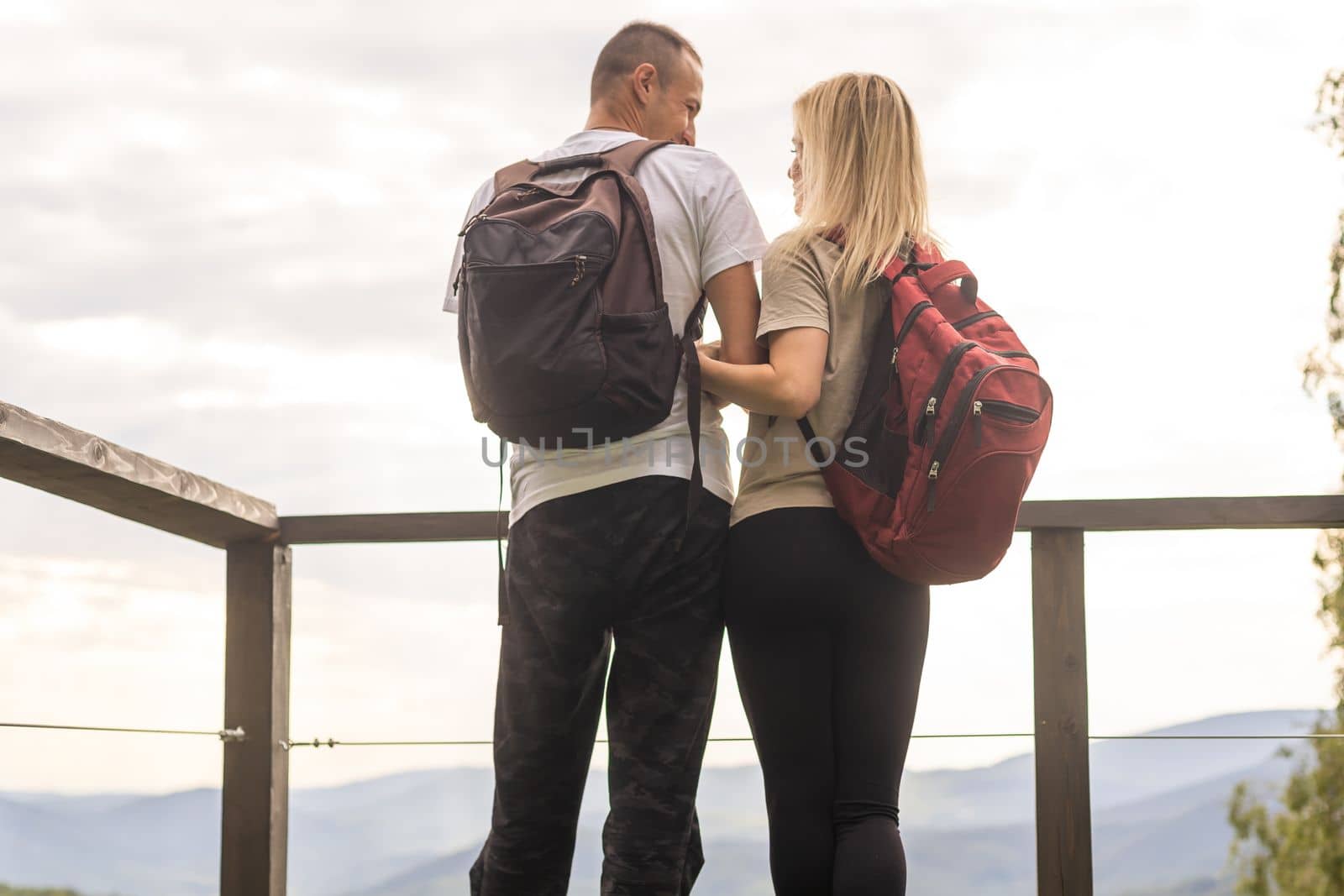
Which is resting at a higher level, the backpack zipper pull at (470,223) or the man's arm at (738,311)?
the backpack zipper pull at (470,223)

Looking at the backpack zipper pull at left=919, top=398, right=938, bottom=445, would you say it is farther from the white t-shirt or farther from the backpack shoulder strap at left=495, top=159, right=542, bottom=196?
the backpack shoulder strap at left=495, top=159, right=542, bottom=196

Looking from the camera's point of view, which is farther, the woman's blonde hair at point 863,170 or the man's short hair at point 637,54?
the man's short hair at point 637,54

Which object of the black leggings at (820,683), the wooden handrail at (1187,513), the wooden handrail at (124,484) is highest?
the wooden handrail at (124,484)

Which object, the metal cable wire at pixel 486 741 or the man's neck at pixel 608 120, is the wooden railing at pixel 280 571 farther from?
the man's neck at pixel 608 120

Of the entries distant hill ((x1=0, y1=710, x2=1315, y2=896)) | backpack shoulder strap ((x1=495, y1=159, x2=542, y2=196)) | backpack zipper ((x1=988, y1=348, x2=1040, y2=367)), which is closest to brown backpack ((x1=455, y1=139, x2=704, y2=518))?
backpack shoulder strap ((x1=495, y1=159, x2=542, y2=196))

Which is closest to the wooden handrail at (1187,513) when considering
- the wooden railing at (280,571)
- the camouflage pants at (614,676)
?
the wooden railing at (280,571)

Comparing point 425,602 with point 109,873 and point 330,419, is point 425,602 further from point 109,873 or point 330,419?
point 330,419

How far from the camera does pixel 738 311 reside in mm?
1600

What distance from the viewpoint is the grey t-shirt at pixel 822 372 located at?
154 centimetres

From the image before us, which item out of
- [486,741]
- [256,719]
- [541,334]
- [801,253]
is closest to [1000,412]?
[801,253]

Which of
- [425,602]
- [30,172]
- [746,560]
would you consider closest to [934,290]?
[746,560]

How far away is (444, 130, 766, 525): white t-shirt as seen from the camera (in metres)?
1.54

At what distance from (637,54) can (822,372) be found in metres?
0.55

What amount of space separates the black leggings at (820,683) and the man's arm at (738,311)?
0.21 metres
